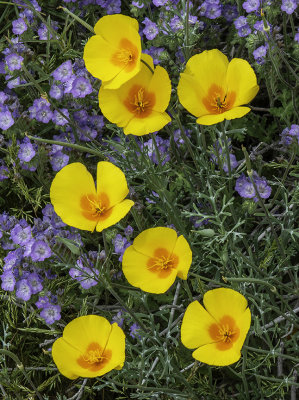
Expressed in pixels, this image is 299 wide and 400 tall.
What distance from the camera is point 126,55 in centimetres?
216

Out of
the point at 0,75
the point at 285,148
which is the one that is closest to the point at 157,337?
the point at 285,148

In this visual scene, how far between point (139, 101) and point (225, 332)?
32.5 inches

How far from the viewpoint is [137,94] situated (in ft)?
7.23

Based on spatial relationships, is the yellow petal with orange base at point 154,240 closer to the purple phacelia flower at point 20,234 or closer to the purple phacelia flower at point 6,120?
the purple phacelia flower at point 20,234

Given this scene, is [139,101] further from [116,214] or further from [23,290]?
[23,290]

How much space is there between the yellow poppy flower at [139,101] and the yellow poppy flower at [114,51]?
5 cm

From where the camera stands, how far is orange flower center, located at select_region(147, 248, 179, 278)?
206 cm

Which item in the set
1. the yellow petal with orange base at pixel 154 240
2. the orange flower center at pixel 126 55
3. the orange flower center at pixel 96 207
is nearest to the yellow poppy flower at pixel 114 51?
the orange flower center at pixel 126 55

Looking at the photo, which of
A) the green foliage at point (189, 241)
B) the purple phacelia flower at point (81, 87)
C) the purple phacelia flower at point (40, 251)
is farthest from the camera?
the purple phacelia flower at point (81, 87)

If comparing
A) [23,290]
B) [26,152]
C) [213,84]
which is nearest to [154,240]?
[213,84]

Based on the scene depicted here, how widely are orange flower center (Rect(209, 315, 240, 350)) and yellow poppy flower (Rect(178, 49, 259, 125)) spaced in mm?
663

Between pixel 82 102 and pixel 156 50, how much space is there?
45 cm

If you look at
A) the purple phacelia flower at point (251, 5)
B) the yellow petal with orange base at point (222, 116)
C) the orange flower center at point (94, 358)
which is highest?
the yellow petal with orange base at point (222, 116)

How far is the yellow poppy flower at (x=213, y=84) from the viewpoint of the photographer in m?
2.12
